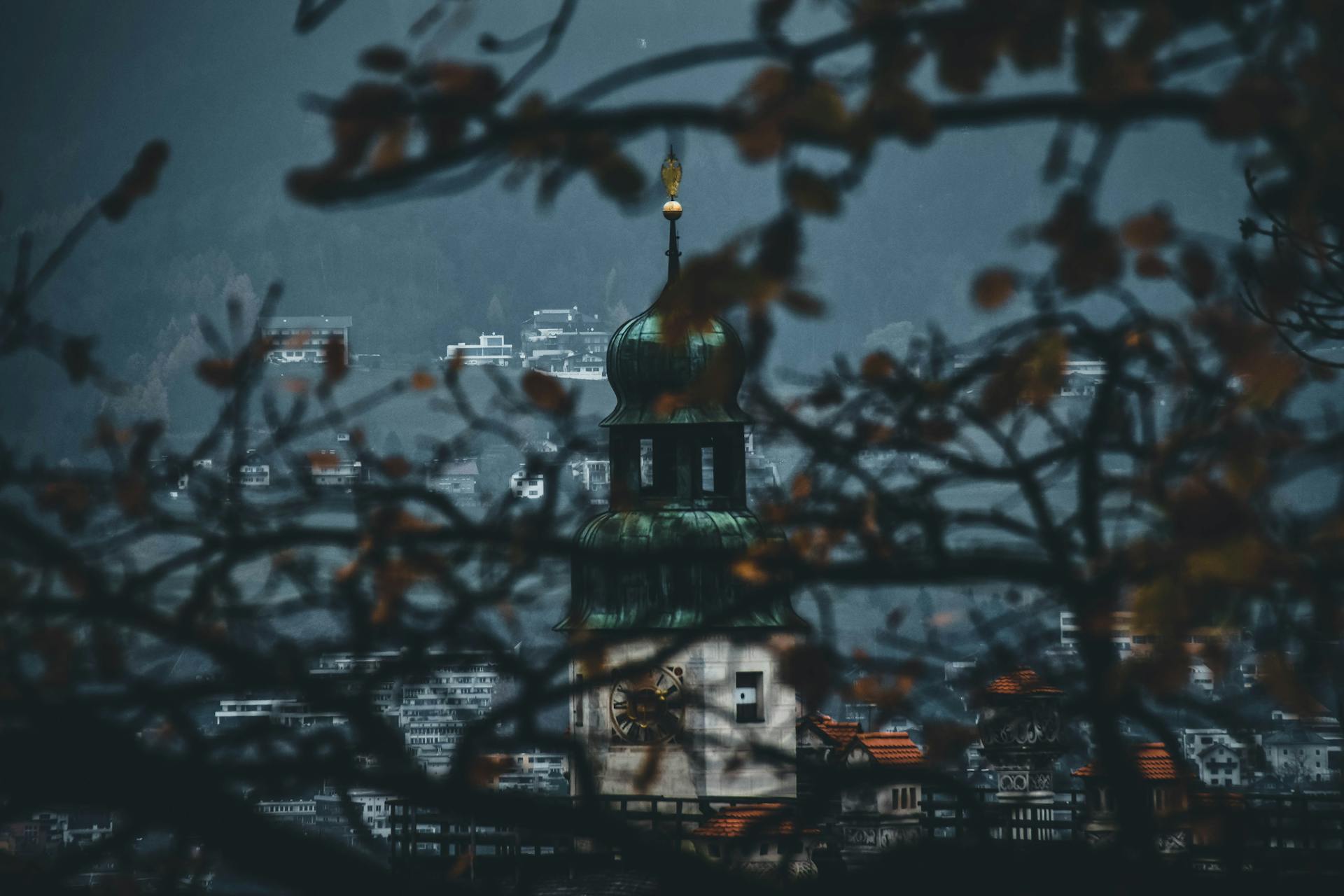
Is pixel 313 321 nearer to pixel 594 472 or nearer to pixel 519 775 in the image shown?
pixel 594 472

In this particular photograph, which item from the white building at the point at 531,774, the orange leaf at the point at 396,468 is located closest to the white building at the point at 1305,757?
the white building at the point at 531,774

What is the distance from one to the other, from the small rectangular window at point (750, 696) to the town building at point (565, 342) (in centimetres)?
6207

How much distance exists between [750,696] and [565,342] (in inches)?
3338

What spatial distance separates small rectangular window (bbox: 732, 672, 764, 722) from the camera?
35281mm

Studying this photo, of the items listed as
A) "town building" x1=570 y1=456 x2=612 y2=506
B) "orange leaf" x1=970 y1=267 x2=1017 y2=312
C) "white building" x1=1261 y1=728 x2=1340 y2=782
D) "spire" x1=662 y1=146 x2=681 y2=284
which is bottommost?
"white building" x1=1261 y1=728 x2=1340 y2=782

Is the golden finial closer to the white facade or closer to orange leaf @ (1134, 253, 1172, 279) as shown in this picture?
the white facade

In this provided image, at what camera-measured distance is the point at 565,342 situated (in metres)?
119

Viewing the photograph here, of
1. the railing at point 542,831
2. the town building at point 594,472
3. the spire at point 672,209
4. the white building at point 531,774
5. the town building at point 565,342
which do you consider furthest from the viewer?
the town building at point 565,342

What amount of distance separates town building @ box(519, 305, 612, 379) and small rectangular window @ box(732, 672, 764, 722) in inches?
2444

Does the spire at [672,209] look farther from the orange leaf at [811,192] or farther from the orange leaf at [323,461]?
the orange leaf at [811,192]

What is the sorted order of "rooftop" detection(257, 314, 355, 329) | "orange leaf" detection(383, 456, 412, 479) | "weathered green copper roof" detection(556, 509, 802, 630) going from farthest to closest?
"rooftop" detection(257, 314, 355, 329) < "weathered green copper roof" detection(556, 509, 802, 630) < "orange leaf" detection(383, 456, 412, 479)

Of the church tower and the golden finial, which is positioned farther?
the golden finial

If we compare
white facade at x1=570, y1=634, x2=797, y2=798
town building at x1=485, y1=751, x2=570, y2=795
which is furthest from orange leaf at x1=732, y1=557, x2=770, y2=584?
white facade at x1=570, y1=634, x2=797, y2=798

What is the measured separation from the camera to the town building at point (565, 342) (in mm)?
106438
